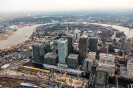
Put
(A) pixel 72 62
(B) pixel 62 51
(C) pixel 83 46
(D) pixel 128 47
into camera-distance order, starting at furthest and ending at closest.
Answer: (D) pixel 128 47
(C) pixel 83 46
(B) pixel 62 51
(A) pixel 72 62

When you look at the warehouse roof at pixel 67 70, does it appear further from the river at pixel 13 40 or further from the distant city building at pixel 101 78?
the river at pixel 13 40

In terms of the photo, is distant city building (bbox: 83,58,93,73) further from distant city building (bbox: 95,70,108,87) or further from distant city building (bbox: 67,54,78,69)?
distant city building (bbox: 95,70,108,87)

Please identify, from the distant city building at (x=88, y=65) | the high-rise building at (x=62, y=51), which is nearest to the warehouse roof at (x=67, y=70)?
the high-rise building at (x=62, y=51)

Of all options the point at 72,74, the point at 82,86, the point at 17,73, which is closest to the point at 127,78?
the point at 82,86

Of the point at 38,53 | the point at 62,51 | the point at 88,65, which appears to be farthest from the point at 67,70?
the point at 38,53

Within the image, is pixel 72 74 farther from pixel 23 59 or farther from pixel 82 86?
pixel 23 59

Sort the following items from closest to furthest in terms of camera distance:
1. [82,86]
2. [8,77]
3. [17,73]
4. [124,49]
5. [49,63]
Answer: [82,86] < [8,77] < [17,73] < [49,63] < [124,49]

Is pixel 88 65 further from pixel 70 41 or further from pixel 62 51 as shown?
pixel 70 41

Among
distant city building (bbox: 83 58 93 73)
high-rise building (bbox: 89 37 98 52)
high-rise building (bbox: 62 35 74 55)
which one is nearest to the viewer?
distant city building (bbox: 83 58 93 73)

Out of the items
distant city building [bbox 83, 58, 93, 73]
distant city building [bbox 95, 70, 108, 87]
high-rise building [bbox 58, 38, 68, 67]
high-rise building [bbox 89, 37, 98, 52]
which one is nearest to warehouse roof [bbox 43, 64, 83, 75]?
high-rise building [bbox 58, 38, 68, 67]

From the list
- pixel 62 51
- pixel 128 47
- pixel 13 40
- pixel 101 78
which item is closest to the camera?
pixel 101 78

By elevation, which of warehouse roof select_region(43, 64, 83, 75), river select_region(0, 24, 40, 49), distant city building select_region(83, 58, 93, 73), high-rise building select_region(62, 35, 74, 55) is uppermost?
high-rise building select_region(62, 35, 74, 55)
